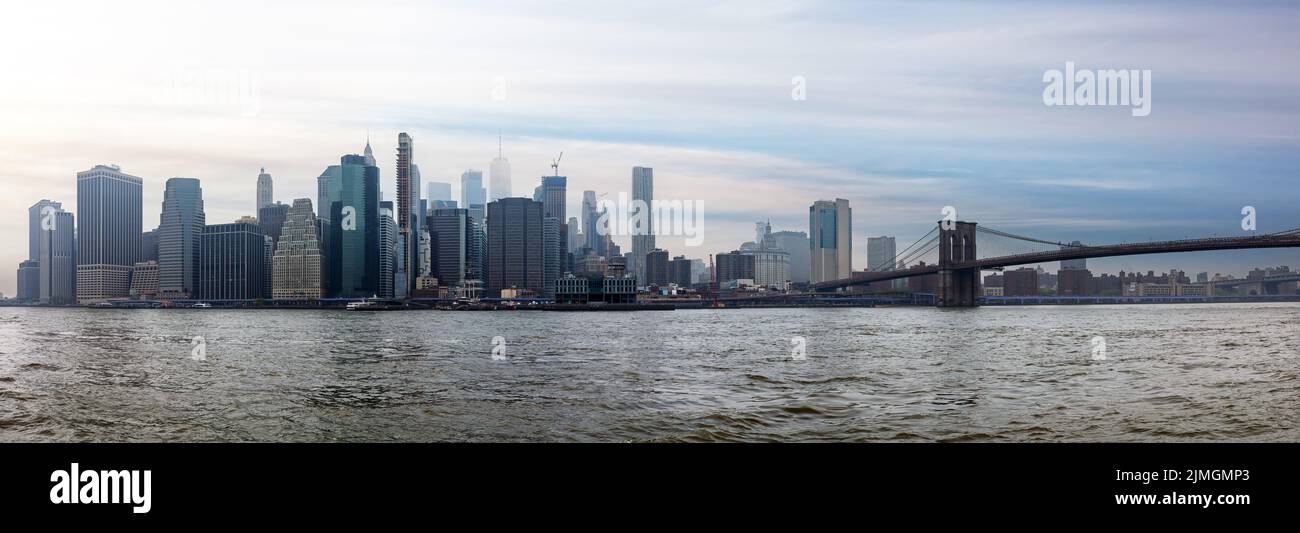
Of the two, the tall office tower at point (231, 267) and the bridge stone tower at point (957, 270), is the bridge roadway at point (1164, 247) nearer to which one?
the bridge stone tower at point (957, 270)

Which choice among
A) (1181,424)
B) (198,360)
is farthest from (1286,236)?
(198,360)

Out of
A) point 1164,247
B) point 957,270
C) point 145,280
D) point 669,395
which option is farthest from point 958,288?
point 145,280

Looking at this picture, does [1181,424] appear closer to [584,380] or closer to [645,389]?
[645,389]

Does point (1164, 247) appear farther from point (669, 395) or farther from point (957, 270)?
point (669, 395)

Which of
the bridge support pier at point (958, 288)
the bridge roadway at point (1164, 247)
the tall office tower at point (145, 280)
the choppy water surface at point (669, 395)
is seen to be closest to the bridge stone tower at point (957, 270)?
the bridge support pier at point (958, 288)

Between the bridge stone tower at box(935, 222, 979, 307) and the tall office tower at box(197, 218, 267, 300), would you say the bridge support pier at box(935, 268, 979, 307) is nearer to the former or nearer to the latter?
the bridge stone tower at box(935, 222, 979, 307)

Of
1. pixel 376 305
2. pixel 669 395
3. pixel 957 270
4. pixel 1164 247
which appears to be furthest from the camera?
pixel 376 305
